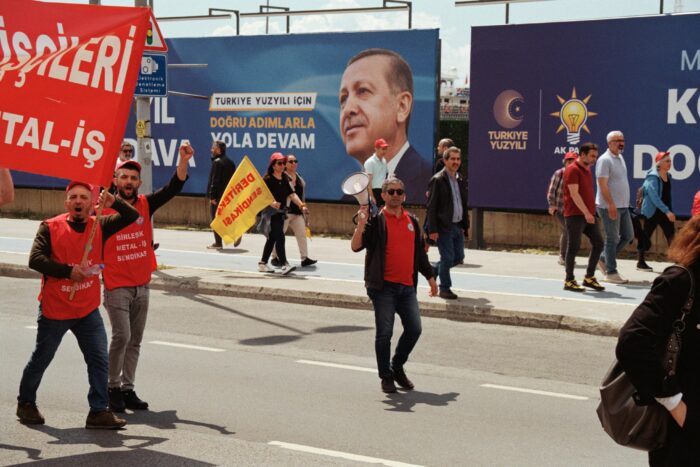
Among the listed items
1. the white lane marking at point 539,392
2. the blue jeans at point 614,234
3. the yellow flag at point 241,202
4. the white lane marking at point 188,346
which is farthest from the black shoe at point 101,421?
the yellow flag at point 241,202

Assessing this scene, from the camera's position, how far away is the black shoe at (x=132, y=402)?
8.62m

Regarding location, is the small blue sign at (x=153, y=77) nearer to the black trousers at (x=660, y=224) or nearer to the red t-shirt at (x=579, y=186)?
the red t-shirt at (x=579, y=186)

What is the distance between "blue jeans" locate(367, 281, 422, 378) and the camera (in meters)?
9.33

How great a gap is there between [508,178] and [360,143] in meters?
3.34

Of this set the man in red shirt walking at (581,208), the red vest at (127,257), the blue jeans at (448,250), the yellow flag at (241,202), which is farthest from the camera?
the yellow flag at (241,202)

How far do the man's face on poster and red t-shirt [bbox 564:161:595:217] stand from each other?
24.2ft

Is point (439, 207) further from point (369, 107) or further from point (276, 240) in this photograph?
point (369, 107)

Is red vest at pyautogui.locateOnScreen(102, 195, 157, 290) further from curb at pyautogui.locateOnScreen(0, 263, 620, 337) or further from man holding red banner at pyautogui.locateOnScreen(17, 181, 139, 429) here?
curb at pyautogui.locateOnScreen(0, 263, 620, 337)

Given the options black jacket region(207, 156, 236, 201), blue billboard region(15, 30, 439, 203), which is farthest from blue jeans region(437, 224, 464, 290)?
black jacket region(207, 156, 236, 201)

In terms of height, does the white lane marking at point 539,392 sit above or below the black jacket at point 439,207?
below

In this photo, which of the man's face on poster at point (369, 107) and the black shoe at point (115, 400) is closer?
the black shoe at point (115, 400)

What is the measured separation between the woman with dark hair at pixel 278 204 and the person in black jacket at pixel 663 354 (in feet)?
42.0

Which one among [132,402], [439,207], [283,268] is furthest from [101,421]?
[283,268]

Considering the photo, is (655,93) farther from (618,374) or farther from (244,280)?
(618,374)
